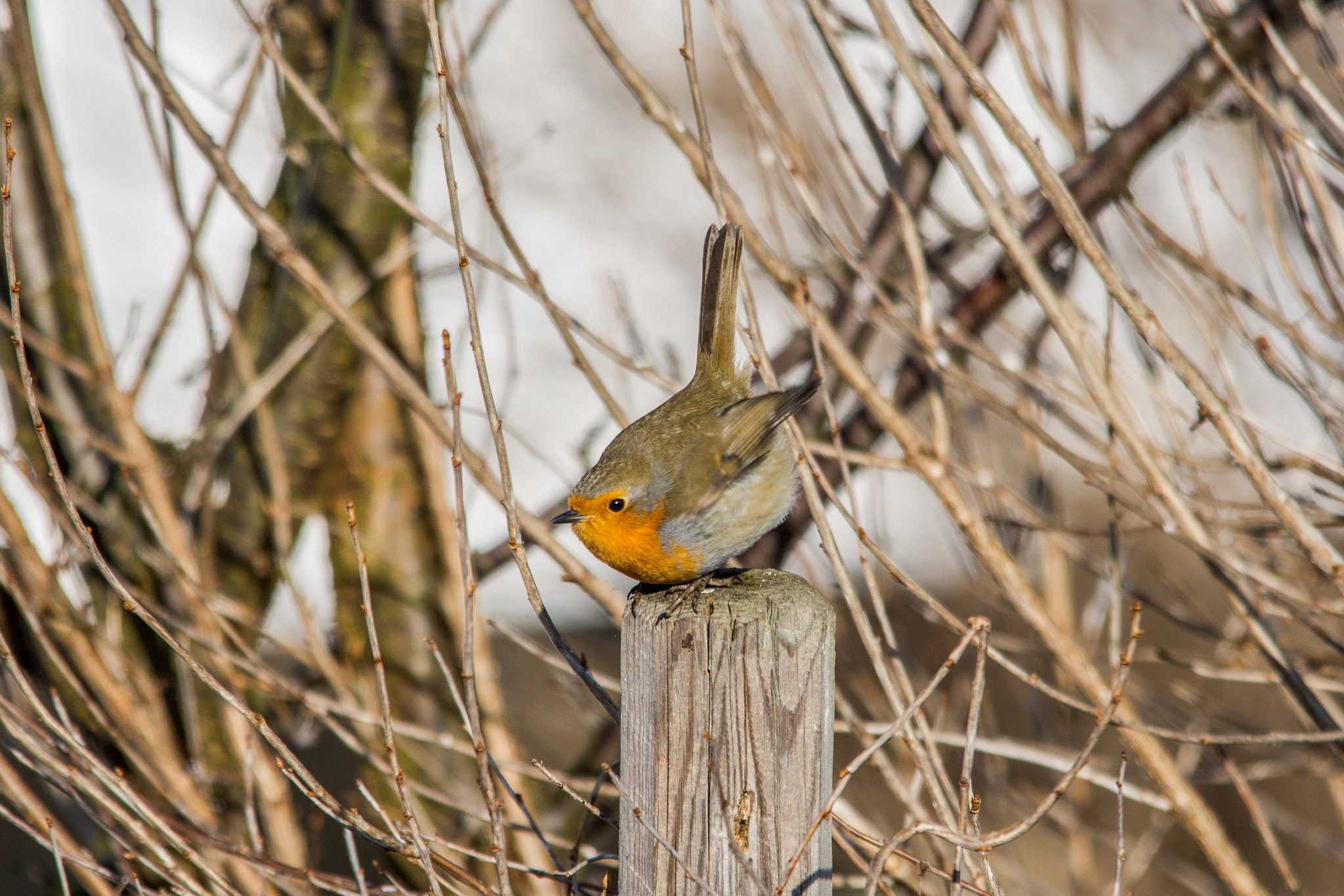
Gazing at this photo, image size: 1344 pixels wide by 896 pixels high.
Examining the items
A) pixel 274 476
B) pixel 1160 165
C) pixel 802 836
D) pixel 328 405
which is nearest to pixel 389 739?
pixel 802 836

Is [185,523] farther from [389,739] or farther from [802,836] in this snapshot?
[802,836]

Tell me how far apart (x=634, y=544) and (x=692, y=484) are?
0.20m

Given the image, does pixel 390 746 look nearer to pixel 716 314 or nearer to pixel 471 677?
pixel 471 677

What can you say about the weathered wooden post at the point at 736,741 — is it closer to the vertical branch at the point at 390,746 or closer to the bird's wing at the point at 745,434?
the vertical branch at the point at 390,746

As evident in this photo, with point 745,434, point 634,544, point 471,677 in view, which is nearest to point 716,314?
point 745,434

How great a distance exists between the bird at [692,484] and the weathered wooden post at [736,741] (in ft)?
1.80

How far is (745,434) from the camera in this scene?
234 cm

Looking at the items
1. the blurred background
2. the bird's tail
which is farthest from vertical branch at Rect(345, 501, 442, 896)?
the bird's tail

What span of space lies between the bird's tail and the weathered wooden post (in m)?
1.20

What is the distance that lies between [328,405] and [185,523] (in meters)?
0.60

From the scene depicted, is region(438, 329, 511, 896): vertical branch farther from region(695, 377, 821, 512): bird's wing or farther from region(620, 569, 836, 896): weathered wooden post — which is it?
region(695, 377, 821, 512): bird's wing

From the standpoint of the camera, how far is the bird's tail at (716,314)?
2.52 metres

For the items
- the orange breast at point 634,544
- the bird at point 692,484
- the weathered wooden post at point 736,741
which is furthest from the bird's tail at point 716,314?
the weathered wooden post at point 736,741

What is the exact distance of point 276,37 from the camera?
3086mm
